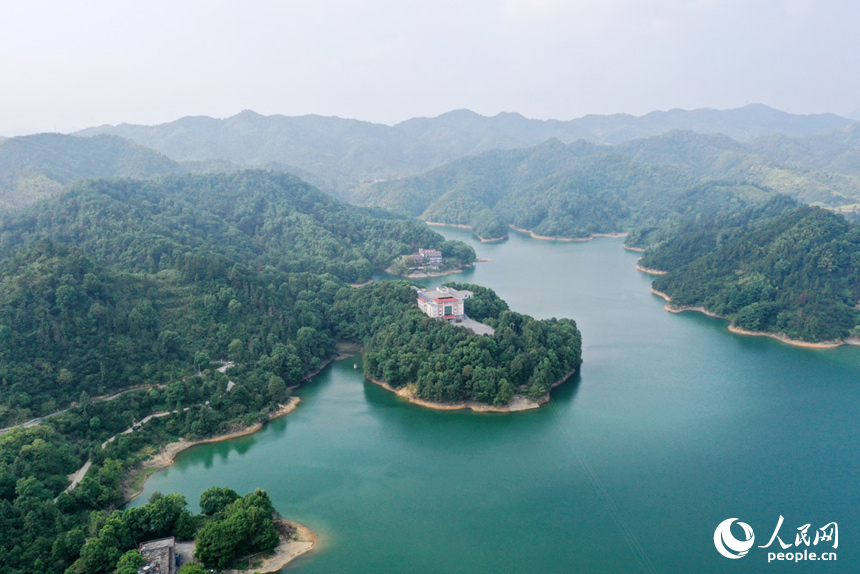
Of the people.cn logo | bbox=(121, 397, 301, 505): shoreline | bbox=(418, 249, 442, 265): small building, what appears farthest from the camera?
bbox=(418, 249, 442, 265): small building

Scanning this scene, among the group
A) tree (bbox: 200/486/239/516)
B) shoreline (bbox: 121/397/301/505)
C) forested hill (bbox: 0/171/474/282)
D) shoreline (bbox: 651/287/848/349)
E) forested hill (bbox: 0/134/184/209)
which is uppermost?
forested hill (bbox: 0/134/184/209)

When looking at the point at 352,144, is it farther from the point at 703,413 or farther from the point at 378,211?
the point at 703,413

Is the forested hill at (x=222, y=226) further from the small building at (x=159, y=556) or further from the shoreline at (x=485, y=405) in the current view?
the small building at (x=159, y=556)

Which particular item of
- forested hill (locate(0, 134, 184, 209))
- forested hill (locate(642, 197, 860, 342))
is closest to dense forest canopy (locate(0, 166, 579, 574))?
forested hill (locate(642, 197, 860, 342))

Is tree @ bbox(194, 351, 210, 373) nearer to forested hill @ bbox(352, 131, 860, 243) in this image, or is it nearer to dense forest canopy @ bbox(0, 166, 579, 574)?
dense forest canopy @ bbox(0, 166, 579, 574)

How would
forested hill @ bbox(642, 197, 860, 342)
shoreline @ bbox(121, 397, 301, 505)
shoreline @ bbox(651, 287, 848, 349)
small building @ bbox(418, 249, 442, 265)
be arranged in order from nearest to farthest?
shoreline @ bbox(121, 397, 301, 505) → shoreline @ bbox(651, 287, 848, 349) → forested hill @ bbox(642, 197, 860, 342) → small building @ bbox(418, 249, 442, 265)

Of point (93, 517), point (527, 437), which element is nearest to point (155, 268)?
point (93, 517)

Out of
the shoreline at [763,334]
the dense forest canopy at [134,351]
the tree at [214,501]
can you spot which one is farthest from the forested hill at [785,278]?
the tree at [214,501]
